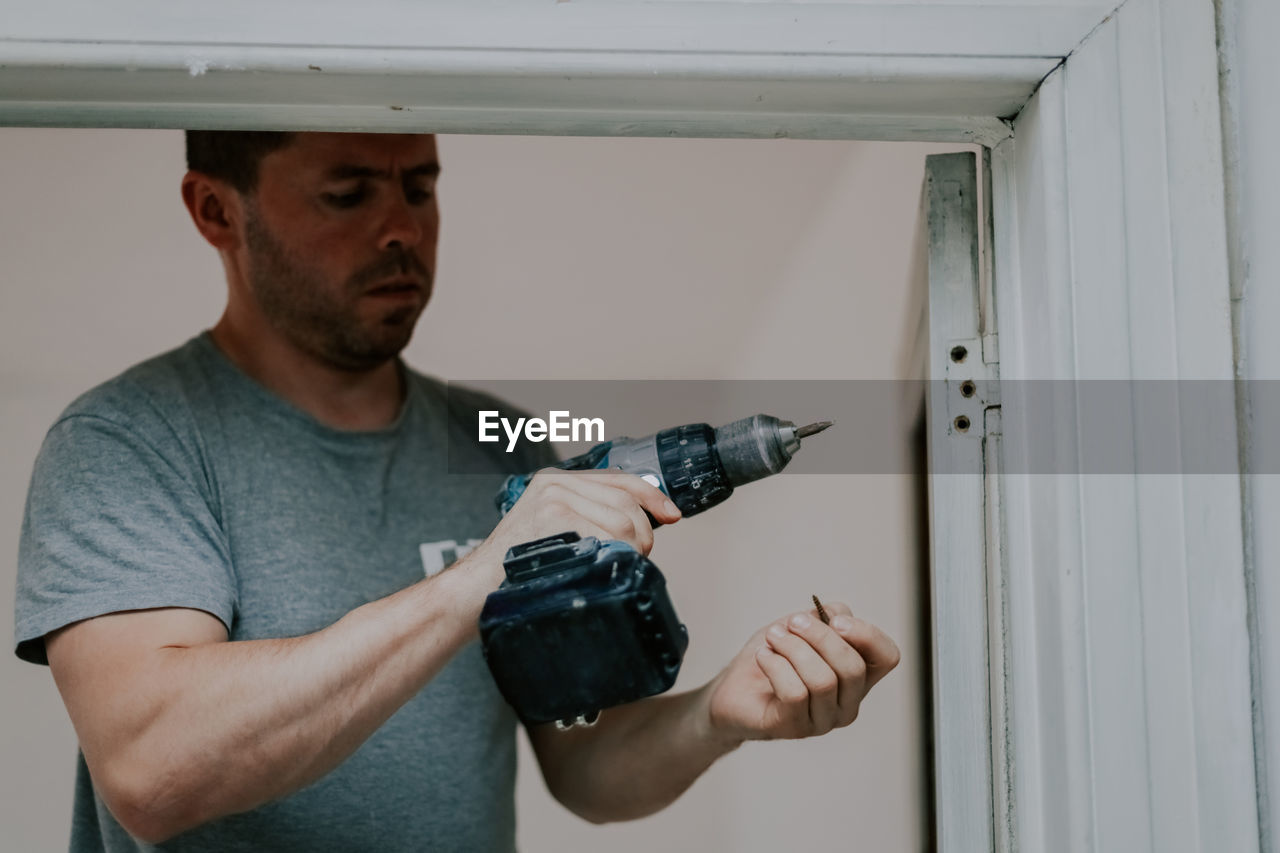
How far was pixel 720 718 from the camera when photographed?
852 millimetres

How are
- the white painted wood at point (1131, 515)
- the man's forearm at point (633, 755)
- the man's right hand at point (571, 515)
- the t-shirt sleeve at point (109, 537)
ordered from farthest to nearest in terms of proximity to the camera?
the man's forearm at point (633, 755), the t-shirt sleeve at point (109, 537), the man's right hand at point (571, 515), the white painted wood at point (1131, 515)

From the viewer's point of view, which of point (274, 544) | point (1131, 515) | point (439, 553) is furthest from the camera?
point (439, 553)

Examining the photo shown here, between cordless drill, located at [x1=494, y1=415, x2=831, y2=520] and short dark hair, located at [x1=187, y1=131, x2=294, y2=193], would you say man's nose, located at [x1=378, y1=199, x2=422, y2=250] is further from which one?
cordless drill, located at [x1=494, y1=415, x2=831, y2=520]

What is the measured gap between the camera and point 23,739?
5.70 feet

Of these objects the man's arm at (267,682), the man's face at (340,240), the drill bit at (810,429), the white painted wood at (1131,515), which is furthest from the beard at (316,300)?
the white painted wood at (1131,515)

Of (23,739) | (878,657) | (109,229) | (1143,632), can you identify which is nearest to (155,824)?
(878,657)

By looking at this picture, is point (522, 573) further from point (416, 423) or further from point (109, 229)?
point (109, 229)

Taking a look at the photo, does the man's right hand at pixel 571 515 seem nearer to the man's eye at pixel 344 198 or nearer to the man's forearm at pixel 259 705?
the man's forearm at pixel 259 705

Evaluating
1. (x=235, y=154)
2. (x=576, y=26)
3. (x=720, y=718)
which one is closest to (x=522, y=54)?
(x=576, y=26)

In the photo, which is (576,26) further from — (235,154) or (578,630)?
(235,154)

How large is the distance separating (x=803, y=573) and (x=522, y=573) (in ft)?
4.29

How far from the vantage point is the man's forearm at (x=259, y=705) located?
2.27 ft

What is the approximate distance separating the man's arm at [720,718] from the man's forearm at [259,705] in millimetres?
258

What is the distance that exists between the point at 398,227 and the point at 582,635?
878 millimetres
